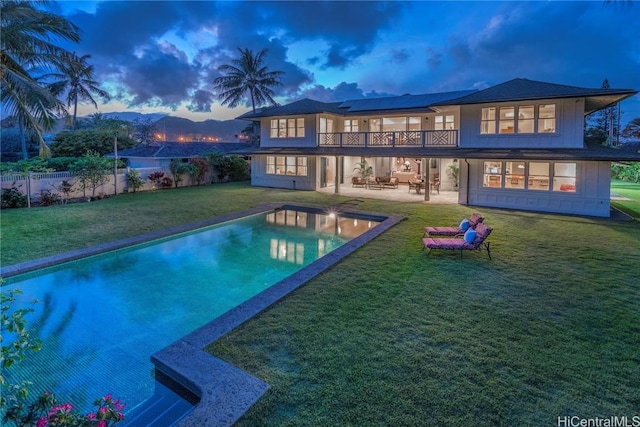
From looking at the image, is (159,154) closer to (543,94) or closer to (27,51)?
(27,51)

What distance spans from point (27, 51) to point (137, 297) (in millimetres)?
12826

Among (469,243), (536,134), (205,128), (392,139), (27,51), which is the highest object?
(205,128)

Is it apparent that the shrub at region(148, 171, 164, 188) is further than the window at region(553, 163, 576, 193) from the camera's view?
Yes

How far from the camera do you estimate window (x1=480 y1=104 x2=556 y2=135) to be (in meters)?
14.7

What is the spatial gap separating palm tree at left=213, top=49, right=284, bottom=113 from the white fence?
62.0 ft

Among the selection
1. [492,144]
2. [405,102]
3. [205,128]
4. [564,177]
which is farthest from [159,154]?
[205,128]

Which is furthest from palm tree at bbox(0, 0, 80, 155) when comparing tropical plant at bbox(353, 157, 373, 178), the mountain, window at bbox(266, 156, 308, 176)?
the mountain

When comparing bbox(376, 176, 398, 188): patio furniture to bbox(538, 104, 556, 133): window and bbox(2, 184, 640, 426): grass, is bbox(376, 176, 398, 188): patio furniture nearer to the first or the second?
bbox(538, 104, 556, 133): window

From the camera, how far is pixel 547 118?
48.4 ft

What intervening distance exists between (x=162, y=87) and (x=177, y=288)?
53479 millimetres

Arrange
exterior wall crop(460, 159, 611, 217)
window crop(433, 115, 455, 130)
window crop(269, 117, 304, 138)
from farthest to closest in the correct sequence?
1. window crop(269, 117, 304, 138)
2. window crop(433, 115, 455, 130)
3. exterior wall crop(460, 159, 611, 217)

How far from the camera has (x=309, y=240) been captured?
458 inches

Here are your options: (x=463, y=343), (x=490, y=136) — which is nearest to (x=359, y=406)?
(x=463, y=343)

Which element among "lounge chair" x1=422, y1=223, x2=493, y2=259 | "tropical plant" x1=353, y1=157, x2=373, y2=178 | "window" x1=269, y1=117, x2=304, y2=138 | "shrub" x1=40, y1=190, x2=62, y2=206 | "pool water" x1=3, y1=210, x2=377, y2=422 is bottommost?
"pool water" x1=3, y1=210, x2=377, y2=422
